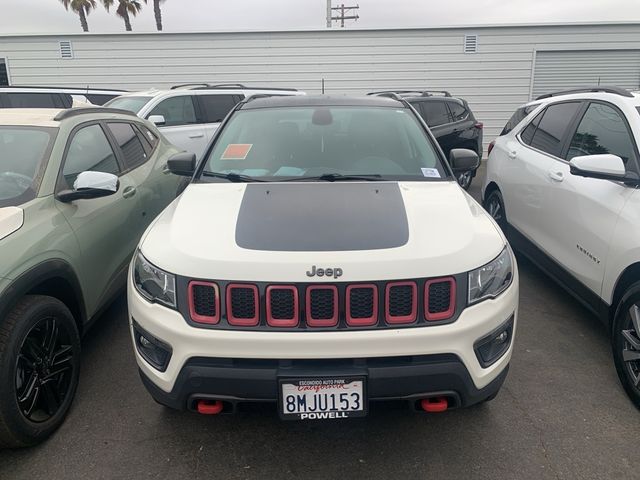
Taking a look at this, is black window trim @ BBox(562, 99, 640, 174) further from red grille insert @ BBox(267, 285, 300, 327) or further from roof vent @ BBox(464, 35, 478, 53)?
roof vent @ BBox(464, 35, 478, 53)

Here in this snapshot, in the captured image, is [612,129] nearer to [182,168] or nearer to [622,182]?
[622,182]

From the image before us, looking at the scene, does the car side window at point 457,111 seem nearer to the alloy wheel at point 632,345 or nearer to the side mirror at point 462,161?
the side mirror at point 462,161

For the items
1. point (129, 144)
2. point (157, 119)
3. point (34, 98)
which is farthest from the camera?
point (34, 98)

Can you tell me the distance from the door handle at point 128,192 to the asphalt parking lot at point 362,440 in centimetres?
137

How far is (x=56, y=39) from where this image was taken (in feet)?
50.4

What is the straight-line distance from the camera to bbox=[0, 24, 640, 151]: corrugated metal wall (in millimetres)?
15086

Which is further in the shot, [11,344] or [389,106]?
[389,106]

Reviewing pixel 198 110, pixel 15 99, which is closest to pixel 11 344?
pixel 198 110

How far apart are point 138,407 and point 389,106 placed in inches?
105

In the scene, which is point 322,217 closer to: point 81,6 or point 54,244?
point 54,244

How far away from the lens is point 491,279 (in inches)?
93.5

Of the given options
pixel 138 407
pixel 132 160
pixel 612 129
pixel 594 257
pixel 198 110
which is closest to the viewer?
pixel 138 407

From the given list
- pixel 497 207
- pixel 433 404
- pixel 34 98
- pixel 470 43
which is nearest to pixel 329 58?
pixel 470 43

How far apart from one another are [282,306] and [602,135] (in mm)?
2928
